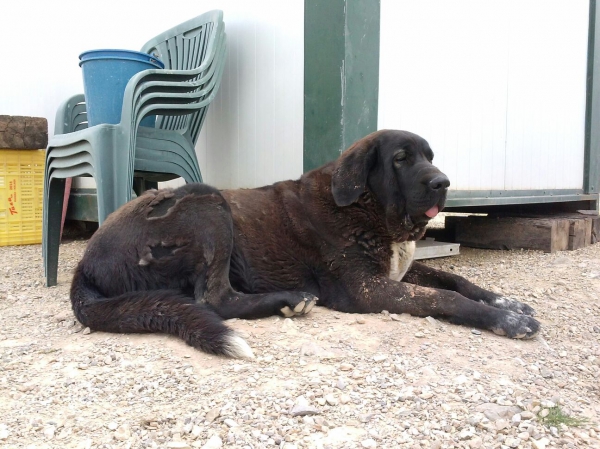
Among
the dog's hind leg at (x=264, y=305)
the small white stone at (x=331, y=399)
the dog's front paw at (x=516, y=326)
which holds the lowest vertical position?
the small white stone at (x=331, y=399)

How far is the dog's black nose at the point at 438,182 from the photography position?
265 cm

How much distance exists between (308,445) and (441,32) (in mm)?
3780

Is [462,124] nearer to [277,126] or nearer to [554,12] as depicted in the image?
[277,126]

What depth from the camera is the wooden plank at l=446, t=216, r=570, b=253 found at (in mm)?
5109

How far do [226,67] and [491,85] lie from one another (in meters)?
2.46

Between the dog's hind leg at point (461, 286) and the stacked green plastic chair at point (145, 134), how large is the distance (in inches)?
73.1

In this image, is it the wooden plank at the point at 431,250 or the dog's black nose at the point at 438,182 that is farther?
the wooden plank at the point at 431,250

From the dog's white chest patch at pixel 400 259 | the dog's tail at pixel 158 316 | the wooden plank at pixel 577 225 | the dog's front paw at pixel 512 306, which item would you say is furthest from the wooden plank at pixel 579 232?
the dog's tail at pixel 158 316

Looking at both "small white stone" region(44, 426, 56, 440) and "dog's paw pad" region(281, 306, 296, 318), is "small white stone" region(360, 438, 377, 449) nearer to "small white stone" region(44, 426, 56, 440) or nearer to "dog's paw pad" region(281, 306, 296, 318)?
"small white stone" region(44, 426, 56, 440)

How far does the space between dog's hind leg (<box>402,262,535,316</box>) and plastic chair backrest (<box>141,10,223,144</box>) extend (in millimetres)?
2192

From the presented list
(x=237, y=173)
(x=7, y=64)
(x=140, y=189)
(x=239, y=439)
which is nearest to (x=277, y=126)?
(x=237, y=173)

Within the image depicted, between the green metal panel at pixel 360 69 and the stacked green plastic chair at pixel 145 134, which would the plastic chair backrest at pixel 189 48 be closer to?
the stacked green plastic chair at pixel 145 134

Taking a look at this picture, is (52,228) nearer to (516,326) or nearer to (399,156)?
(399,156)

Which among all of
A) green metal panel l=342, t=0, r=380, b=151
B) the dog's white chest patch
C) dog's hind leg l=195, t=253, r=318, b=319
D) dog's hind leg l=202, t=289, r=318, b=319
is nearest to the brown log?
green metal panel l=342, t=0, r=380, b=151
